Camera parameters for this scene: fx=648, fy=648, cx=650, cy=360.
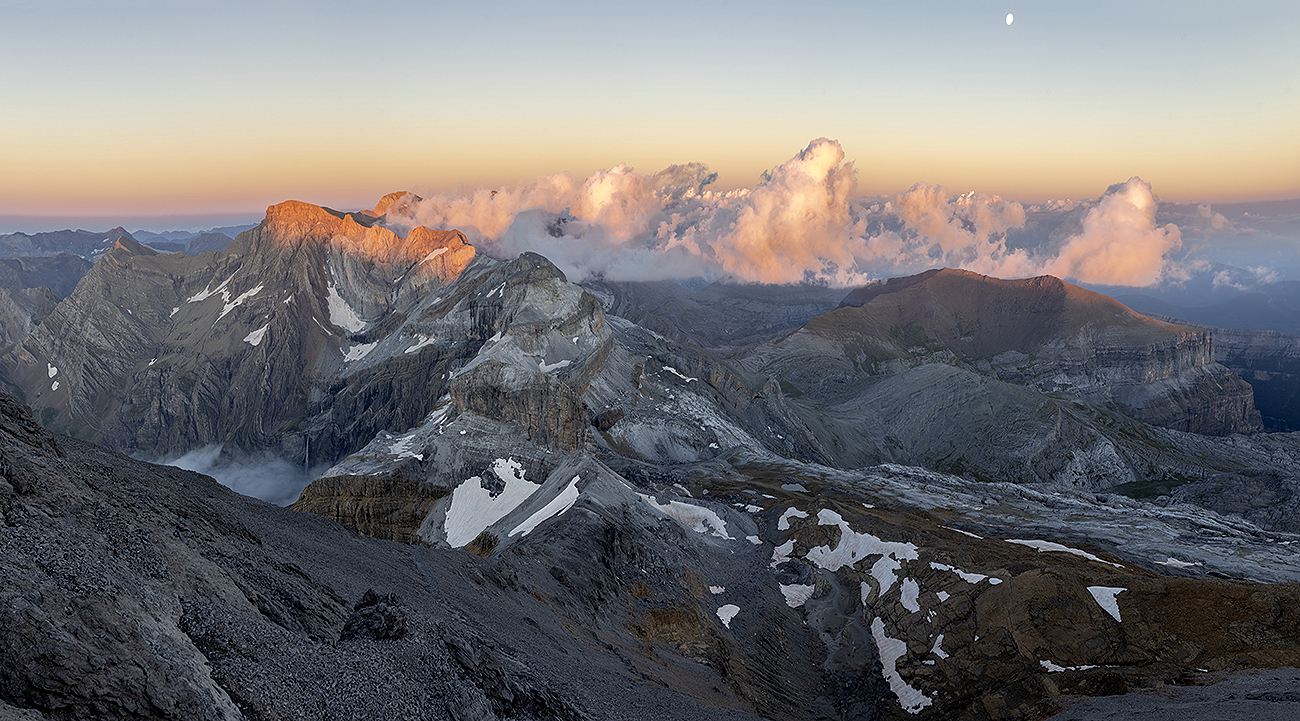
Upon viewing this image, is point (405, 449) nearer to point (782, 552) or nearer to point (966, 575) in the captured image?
point (782, 552)

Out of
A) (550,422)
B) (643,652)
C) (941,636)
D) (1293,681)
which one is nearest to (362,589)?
(643,652)

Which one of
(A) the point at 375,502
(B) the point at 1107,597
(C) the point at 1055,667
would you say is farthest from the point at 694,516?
(A) the point at 375,502

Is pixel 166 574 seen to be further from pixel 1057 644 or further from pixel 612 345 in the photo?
pixel 612 345

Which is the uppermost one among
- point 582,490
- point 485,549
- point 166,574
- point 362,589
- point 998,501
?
point 166,574

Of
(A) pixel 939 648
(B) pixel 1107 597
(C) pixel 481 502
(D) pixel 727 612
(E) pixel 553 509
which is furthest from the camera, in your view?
(C) pixel 481 502

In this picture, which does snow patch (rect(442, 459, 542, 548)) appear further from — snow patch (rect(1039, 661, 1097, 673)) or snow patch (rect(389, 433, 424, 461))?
snow patch (rect(1039, 661, 1097, 673))
